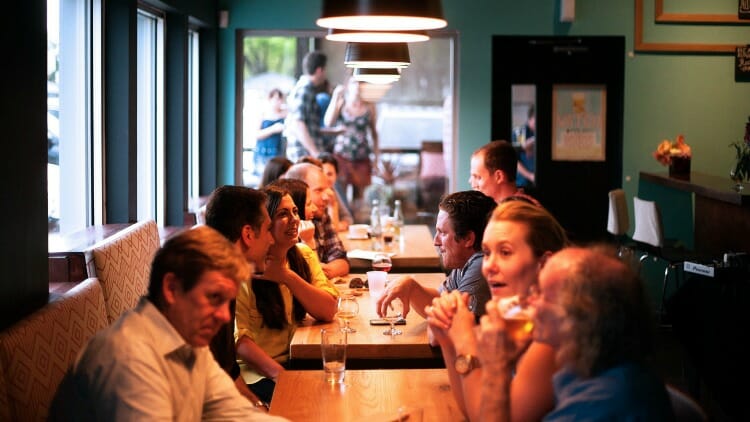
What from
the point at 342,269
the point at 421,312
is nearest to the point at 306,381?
the point at 421,312

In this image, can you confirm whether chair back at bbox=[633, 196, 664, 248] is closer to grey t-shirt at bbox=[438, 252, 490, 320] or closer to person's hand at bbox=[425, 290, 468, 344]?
grey t-shirt at bbox=[438, 252, 490, 320]

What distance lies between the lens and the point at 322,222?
19.7 ft

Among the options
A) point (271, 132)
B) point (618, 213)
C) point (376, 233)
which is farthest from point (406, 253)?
point (271, 132)

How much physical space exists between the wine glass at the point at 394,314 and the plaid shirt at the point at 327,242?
150cm

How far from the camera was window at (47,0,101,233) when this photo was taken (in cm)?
523

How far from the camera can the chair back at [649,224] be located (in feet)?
25.0

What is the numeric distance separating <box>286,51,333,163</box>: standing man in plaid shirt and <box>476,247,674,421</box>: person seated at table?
7.28m

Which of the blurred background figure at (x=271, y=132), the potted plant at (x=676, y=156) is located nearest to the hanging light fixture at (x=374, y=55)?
the potted plant at (x=676, y=156)

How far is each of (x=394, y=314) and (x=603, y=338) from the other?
6.53ft

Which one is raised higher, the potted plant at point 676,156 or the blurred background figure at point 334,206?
the potted plant at point 676,156

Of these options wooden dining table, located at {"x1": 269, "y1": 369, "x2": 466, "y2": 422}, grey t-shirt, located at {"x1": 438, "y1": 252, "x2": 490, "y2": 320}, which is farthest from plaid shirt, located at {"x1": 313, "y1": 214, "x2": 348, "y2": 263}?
wooden dining table, located at {"x1": 269, "y1": 369, "x2": 466, "y2": 422}

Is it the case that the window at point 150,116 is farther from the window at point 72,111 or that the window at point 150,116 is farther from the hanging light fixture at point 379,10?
the hanging light fixture at point 379,10

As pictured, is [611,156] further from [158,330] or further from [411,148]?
[158,330]

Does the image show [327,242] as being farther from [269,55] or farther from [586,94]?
[269,55]
